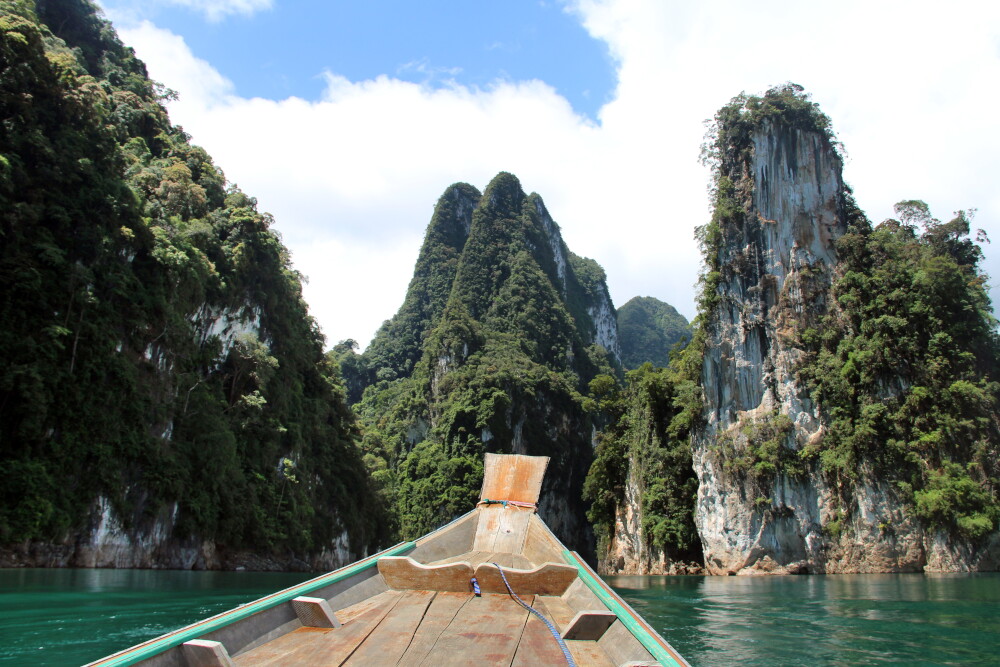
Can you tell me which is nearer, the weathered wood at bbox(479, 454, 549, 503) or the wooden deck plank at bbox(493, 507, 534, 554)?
the wooden deck plank at bbox(493, 507, 534, 554)

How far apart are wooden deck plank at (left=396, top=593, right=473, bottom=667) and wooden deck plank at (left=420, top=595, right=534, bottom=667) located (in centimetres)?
4

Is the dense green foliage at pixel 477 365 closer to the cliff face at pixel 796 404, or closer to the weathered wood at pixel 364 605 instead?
the cliff face at pixel 796 404

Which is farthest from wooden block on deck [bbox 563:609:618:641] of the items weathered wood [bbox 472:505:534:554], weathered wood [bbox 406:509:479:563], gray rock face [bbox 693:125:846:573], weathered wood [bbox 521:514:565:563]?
gray rock face [bbox 693:125:846:573]

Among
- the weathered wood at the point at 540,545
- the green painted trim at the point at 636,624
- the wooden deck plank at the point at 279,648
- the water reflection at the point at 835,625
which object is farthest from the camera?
the weathered wood at the point at 540,545

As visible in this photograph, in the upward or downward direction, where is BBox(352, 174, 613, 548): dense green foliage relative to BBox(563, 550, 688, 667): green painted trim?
upward

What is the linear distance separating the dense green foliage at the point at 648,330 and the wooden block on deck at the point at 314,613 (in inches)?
3713

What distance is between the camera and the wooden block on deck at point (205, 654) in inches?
130

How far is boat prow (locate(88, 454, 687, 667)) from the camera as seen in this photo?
11.8ft

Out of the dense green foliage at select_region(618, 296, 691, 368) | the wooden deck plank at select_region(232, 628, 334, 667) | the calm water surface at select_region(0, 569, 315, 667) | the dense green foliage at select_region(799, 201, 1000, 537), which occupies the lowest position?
the calm water surface at select_region(0, 569, 315, 667)

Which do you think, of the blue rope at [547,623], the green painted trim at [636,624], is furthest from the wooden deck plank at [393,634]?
the green painted trim at [636,624]

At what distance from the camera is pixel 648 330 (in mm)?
105875

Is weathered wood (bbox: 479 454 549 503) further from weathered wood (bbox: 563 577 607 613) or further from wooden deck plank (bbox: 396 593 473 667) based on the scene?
wooden deck plank (bbox: 396 593 473 667)

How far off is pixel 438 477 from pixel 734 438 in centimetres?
2631

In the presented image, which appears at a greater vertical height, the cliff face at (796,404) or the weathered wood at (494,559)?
the cliff face at (796,404)
